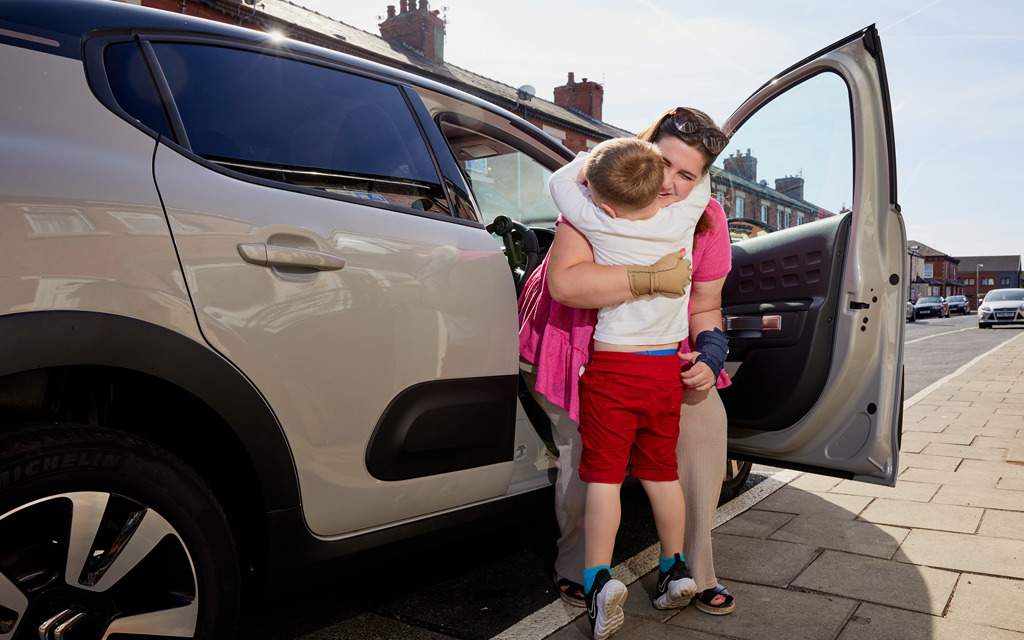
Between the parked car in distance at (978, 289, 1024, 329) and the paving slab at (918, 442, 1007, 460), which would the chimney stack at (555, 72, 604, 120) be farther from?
the paving slab at (918, 442, 1007, 460)

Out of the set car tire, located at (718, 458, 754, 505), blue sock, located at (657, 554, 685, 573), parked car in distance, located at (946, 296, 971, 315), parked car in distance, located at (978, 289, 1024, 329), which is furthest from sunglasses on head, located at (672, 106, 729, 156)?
parked car in distance, located at (946, 296, 971, 315)

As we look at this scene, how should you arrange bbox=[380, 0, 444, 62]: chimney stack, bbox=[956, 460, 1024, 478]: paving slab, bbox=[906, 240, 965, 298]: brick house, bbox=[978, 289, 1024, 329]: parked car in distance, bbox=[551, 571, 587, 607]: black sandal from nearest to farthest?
bbox=[551, 571, 587, 607]: black sandal < bbox=[956, 460, 1024, 478]: paving slab < bbox=[380, 0, 444, 62]: chimney stack < bbox=[978, 289, 1024, 329]: parked car in distance < bbox=[906, 240, 965, 298]: brick house

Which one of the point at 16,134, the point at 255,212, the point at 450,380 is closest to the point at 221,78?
the point at 255,212

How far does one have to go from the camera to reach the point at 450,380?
7.14 feet

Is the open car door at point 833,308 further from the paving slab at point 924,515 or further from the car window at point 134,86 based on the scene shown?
the car window at point 134,86

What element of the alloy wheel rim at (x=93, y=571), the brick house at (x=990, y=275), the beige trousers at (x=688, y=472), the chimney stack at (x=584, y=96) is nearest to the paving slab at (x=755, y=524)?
the beige trousers at (x=688, y=472)

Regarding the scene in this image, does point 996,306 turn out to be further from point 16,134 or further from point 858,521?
point 16,134

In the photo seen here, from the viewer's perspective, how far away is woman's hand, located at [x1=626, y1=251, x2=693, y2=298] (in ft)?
7.43

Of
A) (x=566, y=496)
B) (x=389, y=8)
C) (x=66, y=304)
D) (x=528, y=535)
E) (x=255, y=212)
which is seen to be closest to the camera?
(x=66, y=304)

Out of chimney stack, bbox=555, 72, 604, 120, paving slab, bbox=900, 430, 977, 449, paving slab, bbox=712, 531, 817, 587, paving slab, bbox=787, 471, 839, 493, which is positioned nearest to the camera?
paving slab, bbox=712, 531, 817, 587

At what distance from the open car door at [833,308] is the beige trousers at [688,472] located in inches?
15.3

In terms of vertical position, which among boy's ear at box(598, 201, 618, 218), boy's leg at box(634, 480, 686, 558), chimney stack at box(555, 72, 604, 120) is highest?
chimney stack at box(555, 72, 604, 120)

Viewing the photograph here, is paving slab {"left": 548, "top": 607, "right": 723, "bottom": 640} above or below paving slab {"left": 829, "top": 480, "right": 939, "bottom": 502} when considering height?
below

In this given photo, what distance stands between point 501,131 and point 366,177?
2.96ft
